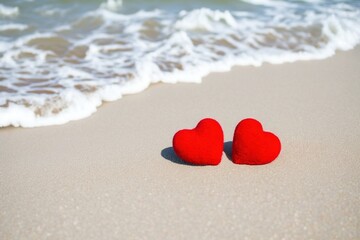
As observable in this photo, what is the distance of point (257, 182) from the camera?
1.81m

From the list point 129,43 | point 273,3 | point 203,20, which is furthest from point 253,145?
point 273,3

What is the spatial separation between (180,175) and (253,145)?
0.38 meters

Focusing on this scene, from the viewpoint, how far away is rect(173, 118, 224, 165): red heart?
185 cm

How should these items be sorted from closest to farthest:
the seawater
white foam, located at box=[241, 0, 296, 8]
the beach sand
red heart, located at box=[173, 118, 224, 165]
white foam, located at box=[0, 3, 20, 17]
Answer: the beach sand → red heart, located at box=[173, 118, 224, 165] → the seawater → white foam, located at box=[0, 3, 20, 17] → white foam, located at box=[241, 0, 296, 8]

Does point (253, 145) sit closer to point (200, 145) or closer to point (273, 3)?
point (200, 145)

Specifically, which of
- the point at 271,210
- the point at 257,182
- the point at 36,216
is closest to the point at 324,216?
the point at 271,210

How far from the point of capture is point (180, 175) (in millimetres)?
1875

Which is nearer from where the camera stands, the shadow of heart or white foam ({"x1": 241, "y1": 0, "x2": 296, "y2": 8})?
the shadow of heart

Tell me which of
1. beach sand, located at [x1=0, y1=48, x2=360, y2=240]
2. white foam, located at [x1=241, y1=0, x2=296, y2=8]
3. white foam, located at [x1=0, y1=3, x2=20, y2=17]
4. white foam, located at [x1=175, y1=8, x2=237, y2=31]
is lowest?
beach sand, located at [x1=0, y1=48, x2=360, y2=240]

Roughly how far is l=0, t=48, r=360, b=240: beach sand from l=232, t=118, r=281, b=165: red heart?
5cm

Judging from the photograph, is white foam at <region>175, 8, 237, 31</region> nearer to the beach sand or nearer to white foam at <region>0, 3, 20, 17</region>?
the beach sand

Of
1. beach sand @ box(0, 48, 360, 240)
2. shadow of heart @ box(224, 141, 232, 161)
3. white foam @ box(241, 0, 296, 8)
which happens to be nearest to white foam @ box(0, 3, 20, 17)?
beach sand @ box(0, 48, 360, 240)

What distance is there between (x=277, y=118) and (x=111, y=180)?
1.15m

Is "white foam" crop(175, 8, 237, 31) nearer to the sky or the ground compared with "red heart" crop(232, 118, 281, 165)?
nearer to the sky
